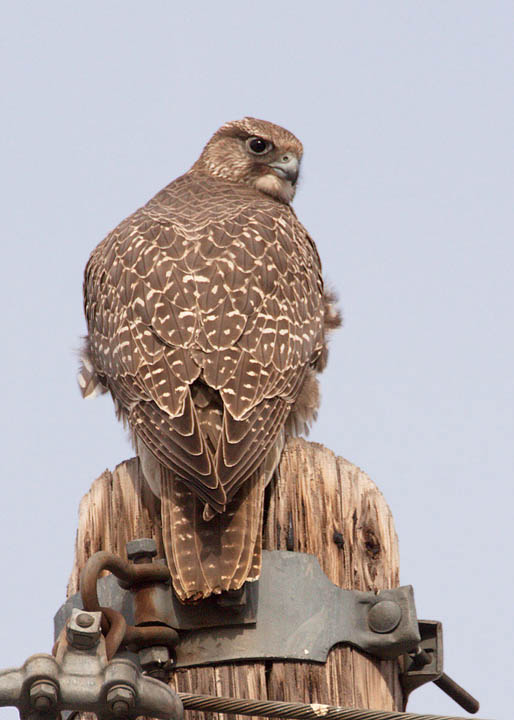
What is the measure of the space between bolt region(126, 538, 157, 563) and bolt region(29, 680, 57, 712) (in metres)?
1.36

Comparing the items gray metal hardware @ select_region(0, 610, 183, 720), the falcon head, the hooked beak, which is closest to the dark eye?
the falcon head

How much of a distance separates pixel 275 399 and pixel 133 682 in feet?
8.93

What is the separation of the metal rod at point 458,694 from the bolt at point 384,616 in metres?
0.57

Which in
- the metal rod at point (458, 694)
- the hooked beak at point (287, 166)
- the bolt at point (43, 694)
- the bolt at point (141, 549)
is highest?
the hooked beak at point (287, 166)

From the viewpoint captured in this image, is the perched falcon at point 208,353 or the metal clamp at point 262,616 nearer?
the metal clamp at point 262,616

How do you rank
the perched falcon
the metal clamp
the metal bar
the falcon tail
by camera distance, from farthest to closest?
the perched falcon → the falcon tail → the metal clamp → the metal bar

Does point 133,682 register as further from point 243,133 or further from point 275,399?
point 243,133

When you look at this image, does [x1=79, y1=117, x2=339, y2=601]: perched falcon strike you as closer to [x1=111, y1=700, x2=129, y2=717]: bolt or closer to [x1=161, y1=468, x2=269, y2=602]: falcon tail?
[x1=161, y1=468, x2=269, y2=602]: falcon tail

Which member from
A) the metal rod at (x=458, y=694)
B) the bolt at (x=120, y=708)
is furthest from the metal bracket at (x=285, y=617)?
the bolt at (x=120, y=708)

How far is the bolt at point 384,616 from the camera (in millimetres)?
5691

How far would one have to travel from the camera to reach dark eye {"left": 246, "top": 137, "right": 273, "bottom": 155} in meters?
11.5

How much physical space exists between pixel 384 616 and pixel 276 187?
235 inches

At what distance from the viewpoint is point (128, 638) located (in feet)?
17.7

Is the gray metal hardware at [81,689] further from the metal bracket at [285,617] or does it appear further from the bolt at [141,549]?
the bolt at [141,549]
